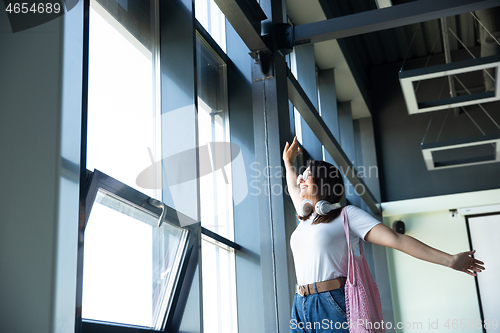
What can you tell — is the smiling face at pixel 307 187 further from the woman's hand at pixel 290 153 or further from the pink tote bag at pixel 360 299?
the woman's hand at pixel 290 153

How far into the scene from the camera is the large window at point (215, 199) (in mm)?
2469

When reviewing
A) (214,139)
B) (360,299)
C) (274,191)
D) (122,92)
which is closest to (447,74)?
(274,191)

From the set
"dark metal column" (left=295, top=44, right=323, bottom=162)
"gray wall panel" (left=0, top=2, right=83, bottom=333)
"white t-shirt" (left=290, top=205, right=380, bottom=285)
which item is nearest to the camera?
"gray wall panel" (left=0, top=2, right=83, bottom=333)

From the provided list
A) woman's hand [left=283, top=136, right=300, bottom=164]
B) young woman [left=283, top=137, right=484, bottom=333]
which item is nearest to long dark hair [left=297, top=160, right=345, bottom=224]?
young woman [left=283, top=137, right=484, bottom=333]

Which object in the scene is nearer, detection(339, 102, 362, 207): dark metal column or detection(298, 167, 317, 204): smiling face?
detection(298, 167, 317, 204): smiling face

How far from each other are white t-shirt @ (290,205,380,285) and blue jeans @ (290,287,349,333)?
7 cm

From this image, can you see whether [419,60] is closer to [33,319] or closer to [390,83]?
[390,83]

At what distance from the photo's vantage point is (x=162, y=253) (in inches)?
77.4

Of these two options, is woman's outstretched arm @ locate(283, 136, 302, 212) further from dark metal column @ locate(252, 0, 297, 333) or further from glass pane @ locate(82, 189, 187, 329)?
glass pane @ locate(82, 189, 187, 329)

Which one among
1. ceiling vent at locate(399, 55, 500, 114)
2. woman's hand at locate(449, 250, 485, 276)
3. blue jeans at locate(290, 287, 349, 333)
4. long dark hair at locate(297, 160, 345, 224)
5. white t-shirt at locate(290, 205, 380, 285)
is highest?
ceiling vent at locate(399, 55, 500, 114)

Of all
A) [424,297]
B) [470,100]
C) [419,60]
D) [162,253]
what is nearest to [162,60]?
[162,253]

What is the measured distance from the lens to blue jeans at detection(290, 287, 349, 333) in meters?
1.91

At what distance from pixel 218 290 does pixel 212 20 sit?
165 cm

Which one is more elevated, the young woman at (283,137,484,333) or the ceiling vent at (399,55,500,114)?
the ceiling vent at (399,55,500,114)
